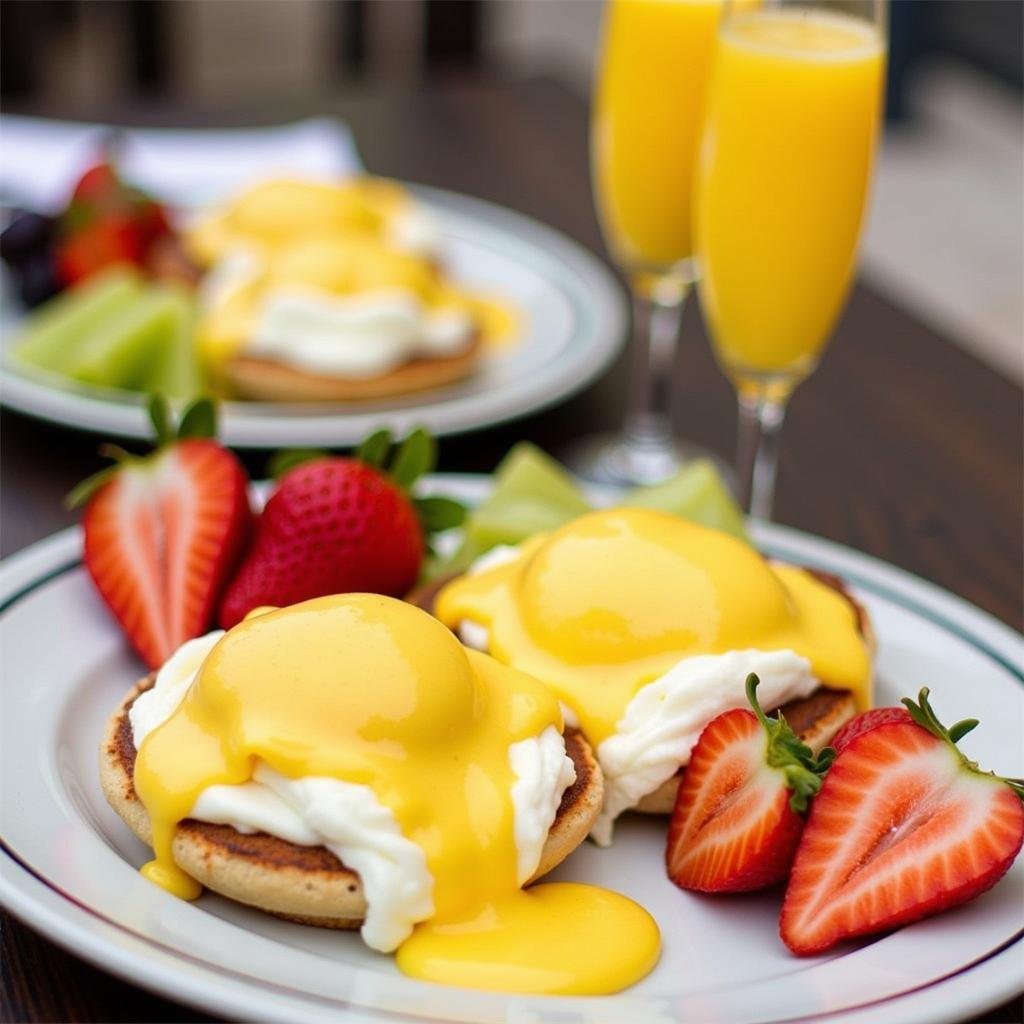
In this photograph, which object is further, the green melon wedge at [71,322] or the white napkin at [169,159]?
the white napkin at [169,159]

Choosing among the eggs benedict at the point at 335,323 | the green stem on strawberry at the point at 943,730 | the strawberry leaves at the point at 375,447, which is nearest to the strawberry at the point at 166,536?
the strawberry leaves at the point at 375,447

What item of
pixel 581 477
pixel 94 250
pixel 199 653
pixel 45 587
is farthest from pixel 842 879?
pixel 94 250

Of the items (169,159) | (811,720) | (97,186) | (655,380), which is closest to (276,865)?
(811,720)

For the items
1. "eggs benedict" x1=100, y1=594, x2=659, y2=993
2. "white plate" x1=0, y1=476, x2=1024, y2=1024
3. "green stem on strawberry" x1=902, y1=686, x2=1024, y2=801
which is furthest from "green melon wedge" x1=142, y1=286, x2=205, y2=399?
"green stem on strawberry" x1=902, y1=686, x2=1024, y2=801

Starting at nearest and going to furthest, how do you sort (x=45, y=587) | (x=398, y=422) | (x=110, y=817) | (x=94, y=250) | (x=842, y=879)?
1. (x=842, y=879)
2. (x=110, y=817)
3. (x=45, y=587)
4. (x=398, y=422)
5. (x=94, y=250)

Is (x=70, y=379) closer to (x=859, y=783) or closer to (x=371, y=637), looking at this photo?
(x=371, y=637)

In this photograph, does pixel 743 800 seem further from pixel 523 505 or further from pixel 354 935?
pixel 523 505

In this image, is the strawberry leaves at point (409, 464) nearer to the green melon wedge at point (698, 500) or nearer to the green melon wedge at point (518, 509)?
the green melon wedge at point (518, 509)
